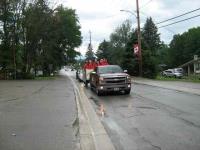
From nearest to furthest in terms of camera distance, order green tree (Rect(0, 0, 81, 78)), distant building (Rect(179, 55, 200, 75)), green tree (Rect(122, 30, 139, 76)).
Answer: green tree (Rect(0, 0, 81, 78))
green tree (Rect(122, 30, 139, 76))
distant building (Rect(179, 55, 200, 75))

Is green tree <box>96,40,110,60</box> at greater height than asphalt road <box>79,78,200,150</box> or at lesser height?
greater

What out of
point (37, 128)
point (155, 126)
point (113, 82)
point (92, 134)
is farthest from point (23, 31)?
point (92, 134)

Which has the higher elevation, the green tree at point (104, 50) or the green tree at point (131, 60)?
the green tree at point (104, 50)

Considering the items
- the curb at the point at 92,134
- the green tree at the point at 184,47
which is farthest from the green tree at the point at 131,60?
the green tree at the point at 184,47

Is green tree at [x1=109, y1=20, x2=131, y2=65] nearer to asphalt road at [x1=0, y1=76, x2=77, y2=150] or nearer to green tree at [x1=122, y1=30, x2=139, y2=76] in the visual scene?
green tree at [x1=122, y1=30, x2=139, y2=76]

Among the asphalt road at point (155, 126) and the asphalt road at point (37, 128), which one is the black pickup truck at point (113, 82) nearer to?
the asphalt road at point (155, 126)

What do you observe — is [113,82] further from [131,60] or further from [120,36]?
[120,36]

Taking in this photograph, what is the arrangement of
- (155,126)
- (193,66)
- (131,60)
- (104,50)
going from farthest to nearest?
(104,50), (193,66), (131,60), (155,126)

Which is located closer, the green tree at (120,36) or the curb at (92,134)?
the curb at (92,134)

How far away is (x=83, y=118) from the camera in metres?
13.8

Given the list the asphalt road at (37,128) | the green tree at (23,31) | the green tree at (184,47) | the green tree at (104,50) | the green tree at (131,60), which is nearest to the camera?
the asphalt road at (37,128)

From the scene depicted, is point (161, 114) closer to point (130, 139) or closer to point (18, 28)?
point (130, 139)

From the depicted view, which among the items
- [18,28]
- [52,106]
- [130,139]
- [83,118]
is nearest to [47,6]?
[18,28]

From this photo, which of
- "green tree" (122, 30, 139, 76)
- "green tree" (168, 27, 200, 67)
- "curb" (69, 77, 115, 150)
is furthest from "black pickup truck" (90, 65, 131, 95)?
"green tree" (168, 27, 200, 67)
